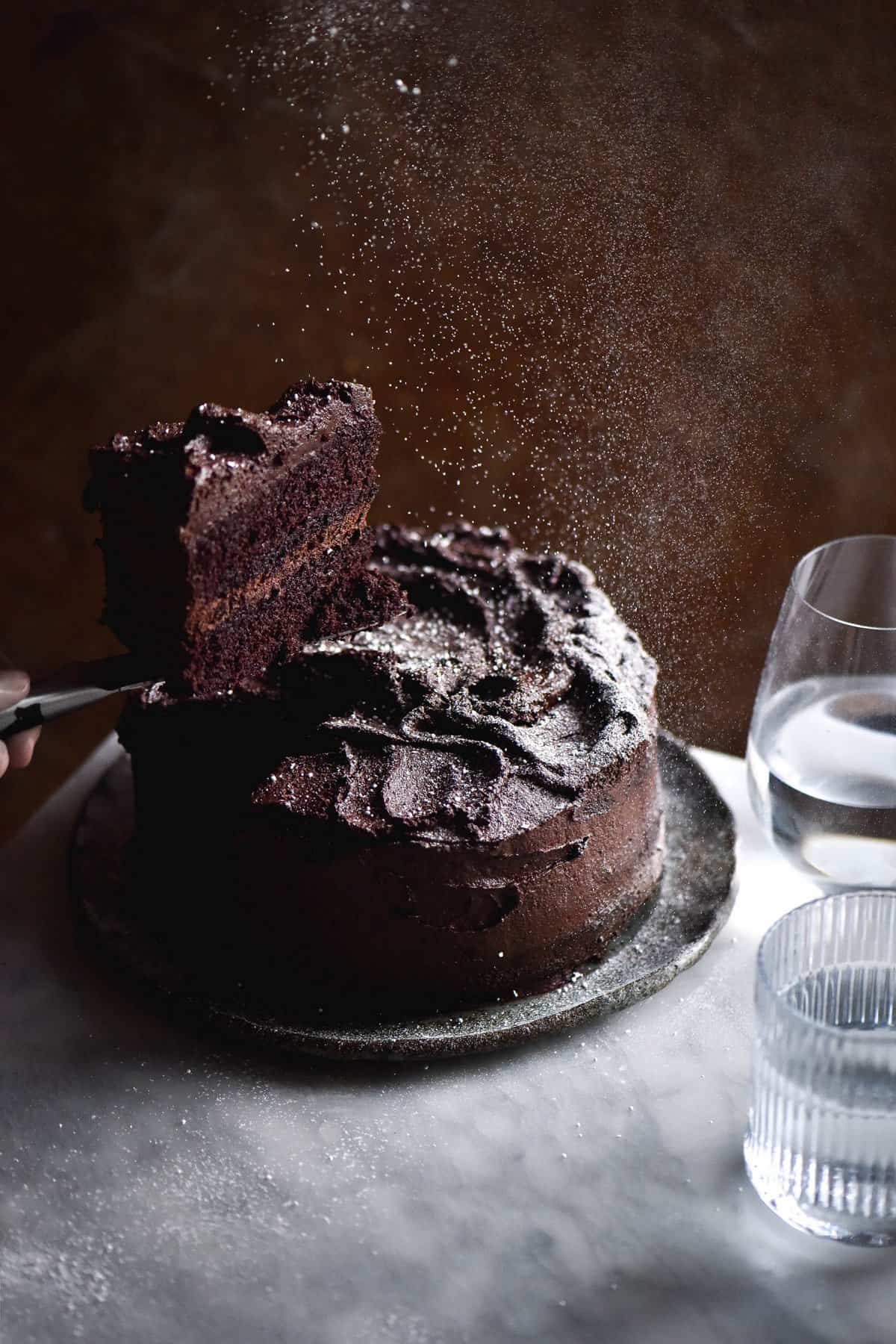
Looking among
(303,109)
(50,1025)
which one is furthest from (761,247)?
(50,1025)

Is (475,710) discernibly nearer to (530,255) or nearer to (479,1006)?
(479,1006)

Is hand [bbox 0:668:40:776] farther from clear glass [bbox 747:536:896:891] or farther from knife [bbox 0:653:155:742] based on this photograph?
clear glass [bbox 747:536:896:891]

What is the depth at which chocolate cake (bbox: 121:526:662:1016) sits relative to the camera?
5.61 ft

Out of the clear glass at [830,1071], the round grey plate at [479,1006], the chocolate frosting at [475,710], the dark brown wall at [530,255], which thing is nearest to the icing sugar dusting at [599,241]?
the dark brown wall at [530,255]

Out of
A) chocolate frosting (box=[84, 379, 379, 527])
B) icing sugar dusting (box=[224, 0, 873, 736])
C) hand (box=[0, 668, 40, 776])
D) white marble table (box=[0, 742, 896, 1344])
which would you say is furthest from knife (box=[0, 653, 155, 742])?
icing sugar dusting (box=[224, 0, 873, 736])

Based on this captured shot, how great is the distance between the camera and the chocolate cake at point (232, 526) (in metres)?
Answer: 1.69

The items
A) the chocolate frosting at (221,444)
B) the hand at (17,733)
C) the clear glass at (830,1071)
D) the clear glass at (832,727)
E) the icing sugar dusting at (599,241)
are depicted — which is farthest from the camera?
the icing sugar dusting at (599,241)

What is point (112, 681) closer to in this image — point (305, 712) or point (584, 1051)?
point (305, 712)

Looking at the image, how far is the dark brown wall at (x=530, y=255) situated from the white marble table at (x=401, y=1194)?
0.95 metres

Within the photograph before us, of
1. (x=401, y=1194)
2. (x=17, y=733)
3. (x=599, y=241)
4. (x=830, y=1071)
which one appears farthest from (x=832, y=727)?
(x=17, y=733)

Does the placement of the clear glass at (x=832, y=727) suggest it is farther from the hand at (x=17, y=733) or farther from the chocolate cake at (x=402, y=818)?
the hand at (x=17, y=733)

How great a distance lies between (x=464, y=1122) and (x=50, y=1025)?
21.9 inches

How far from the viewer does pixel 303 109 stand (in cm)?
251

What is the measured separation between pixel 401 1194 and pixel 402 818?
1.38 ft
